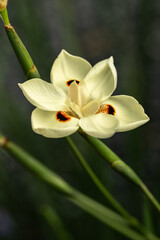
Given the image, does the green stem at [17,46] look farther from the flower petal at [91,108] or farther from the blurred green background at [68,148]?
the blurred green background at [68,148]

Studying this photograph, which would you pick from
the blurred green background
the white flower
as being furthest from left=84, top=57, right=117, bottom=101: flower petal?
the blurred green background

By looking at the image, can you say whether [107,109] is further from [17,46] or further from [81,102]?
[17,46]

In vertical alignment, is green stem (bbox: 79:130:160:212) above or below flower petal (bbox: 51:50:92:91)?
below

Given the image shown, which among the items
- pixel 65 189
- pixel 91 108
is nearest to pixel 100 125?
pixel 91 108

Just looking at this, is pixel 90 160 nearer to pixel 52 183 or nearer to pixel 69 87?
pixel 52 183

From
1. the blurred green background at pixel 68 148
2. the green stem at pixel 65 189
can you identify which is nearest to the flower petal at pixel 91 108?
the green stem at pixel 65 189

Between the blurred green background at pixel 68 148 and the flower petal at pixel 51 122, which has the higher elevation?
the flower petal at pixel 51 122

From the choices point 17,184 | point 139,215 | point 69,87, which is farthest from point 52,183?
point 17,184

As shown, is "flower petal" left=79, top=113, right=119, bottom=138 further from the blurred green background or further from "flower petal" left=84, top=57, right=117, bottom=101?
the blurred green background
